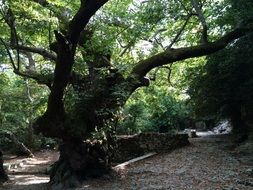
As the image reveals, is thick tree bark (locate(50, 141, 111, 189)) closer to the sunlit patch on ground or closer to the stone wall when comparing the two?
the sunlit patch on ground

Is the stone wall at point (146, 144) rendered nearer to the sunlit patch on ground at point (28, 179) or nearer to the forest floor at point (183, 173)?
the forest floor at point (183, 173)

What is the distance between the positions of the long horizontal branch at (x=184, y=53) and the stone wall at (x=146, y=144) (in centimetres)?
427

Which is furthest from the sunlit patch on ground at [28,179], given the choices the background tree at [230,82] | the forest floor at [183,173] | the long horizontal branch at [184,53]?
the background tree at [230,82]

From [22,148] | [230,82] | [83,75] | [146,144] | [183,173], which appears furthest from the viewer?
[22,148]

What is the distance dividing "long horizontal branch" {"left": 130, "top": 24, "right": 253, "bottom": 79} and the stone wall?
14.0ft

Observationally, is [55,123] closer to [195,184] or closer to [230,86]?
[195,184]

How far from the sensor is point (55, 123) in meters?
9.84

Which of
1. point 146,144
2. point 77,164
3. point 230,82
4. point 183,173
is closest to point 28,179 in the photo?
point 77,164

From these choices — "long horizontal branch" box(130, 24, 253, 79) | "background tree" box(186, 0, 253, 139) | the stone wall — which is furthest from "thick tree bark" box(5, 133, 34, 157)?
"long horizontal branch" box(130, 24, 253, 79)

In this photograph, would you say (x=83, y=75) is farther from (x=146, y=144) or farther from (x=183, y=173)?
(x=146, y=144)

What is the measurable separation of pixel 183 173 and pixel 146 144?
5021mm

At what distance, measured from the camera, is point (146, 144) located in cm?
1520

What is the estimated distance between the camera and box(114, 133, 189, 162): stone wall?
1503 centimetres

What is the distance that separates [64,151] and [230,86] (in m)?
8.16
